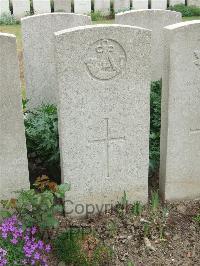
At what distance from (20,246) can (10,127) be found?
3.12ft

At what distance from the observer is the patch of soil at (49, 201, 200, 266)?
3.79 meters

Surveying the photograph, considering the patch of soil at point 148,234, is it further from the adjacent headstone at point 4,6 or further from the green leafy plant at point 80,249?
the adjacent headstone at point 4,6

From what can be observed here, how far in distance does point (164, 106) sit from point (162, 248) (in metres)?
1.23

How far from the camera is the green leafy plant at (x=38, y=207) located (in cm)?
360

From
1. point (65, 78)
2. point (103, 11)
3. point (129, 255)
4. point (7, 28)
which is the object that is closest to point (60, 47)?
point (65, 78)

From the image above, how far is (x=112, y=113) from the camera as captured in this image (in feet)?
12.9

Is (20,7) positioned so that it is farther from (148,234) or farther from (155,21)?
(148,234)

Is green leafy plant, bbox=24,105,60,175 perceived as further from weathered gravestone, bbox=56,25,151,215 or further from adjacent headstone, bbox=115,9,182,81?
adjacent headstone, bbox=115,9,182,81

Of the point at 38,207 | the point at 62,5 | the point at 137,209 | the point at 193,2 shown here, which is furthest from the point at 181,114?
the point at 193,2

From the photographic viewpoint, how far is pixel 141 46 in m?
3.79

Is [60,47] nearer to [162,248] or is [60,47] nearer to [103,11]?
[162,248]

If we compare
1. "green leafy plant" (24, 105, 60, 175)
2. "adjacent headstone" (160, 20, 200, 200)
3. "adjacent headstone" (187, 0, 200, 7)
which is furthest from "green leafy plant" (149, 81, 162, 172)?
"adjacent headstone" (187, 0, 200, 7)

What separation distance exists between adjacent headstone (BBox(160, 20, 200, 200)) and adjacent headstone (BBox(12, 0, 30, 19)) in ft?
39.5

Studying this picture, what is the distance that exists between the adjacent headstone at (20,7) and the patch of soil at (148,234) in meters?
12.2
